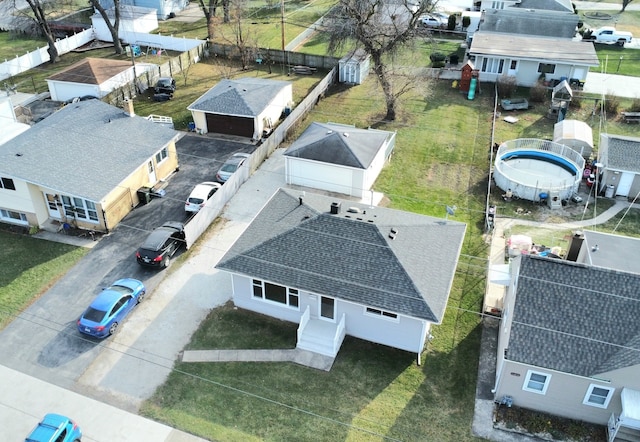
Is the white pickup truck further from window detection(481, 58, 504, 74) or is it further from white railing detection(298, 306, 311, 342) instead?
white railing detection(298, 306, 311, 342)

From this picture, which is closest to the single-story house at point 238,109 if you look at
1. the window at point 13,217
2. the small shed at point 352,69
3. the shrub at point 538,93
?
the small shed at point 352,69

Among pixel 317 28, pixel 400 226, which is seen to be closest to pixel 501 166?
pixel 400 226


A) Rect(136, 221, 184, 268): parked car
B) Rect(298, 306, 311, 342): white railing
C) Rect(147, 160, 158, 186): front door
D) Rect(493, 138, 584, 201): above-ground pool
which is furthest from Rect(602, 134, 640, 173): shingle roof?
Rect(147, 160, 158, 186): front door

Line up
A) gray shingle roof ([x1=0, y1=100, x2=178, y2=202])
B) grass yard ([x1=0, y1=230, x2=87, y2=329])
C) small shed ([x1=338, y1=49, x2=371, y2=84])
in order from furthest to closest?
small shed ([x1=338, y1=49, x2=371, y2=84])
gray shingle roof ([x1=0, y1=100, x2=178, y2=202])
grass yard ([x1=0, y1=230, x2=87, y2=329])

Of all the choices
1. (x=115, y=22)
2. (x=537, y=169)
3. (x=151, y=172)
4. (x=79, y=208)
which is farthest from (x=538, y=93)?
(x=115, y=22)

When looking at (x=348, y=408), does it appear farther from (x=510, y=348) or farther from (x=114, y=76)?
(x=114, y=76)

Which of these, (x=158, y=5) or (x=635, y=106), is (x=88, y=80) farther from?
(x=635, y=106)
